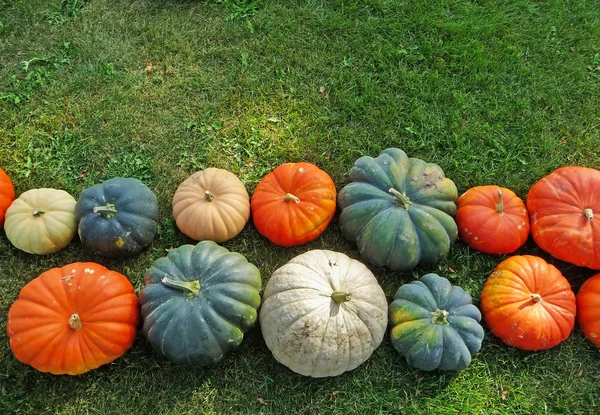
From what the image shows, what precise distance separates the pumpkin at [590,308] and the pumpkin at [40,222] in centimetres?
425

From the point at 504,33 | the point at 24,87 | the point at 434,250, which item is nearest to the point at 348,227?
the point at 434,250

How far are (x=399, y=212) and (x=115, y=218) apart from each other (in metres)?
2.30

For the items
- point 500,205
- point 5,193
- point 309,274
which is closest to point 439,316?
point 309,274

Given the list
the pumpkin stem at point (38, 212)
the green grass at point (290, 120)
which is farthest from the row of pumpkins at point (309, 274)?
the green grass at point (290, 120)

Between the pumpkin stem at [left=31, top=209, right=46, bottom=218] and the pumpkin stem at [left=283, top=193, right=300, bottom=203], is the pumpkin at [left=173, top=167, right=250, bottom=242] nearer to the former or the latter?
→ the pumpkin stem at [left=283, top=193, right=300, bottom=203]

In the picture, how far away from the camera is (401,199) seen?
3982 millimetres

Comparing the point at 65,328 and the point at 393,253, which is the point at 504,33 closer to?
the point at 393,253

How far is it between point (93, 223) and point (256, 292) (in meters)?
1.44

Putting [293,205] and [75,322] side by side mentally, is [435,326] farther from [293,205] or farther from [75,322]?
[75,322]

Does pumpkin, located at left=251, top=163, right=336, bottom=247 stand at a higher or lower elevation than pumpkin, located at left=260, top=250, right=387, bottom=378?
higher

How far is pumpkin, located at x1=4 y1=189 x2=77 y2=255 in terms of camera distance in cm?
409

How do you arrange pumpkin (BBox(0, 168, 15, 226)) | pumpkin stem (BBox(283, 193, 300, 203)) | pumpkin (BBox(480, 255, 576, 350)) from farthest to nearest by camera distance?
pumpkin (BBox(0, 168, 15, 226)), pumpkin stem (BBox(283, 193, 300, 203)), pumpkin (BBox(480, 255, 576, 350))

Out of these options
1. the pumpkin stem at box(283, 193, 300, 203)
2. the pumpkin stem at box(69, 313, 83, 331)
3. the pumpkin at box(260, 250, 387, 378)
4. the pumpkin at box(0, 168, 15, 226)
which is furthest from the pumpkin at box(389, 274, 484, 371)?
the pumpkin at box(0, 168, 15, 226)

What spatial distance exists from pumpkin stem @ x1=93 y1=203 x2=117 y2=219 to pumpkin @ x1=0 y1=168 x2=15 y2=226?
38.6 inches
